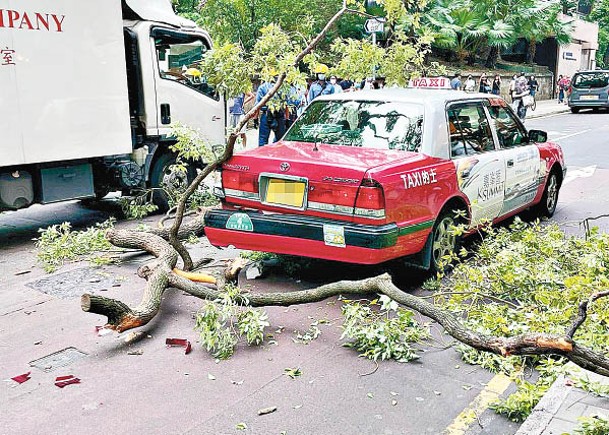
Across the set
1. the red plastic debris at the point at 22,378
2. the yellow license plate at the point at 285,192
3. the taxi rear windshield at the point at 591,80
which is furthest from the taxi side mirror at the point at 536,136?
the taxi rear windshield at the point at 591,80

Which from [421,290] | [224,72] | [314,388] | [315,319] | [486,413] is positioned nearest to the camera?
[486,413]

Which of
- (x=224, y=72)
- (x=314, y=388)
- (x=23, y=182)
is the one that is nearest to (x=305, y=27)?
(x=224, y=72)

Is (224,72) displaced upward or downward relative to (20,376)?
upward

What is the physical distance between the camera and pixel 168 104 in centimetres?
952

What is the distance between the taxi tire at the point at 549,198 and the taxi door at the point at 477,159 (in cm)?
175

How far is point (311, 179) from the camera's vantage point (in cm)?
546

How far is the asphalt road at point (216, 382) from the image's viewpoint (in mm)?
3746

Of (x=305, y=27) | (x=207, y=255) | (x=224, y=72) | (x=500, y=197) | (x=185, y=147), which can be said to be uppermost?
(x=305, y=27)

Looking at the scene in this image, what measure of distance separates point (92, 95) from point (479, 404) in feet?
20.8

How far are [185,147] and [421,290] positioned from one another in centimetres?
285

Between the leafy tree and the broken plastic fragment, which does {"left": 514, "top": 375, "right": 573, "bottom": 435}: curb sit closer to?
the broken plastic fragment

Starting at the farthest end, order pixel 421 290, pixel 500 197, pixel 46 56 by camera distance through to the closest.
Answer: pixel 46 56 → pixel 500 197 → pixel 421 290

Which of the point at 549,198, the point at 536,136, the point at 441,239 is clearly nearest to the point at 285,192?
the point at 441,239

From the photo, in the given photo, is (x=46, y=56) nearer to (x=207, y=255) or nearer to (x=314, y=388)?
(x=207, y=255)
